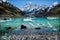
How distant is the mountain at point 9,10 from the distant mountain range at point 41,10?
11 cm

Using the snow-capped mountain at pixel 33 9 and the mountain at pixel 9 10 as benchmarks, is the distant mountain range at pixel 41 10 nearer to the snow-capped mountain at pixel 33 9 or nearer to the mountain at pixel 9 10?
the snow-capped mountain at pixel 33 9

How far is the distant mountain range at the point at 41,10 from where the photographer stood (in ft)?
5.95

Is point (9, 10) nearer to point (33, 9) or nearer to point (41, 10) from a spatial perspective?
point (33, 9)

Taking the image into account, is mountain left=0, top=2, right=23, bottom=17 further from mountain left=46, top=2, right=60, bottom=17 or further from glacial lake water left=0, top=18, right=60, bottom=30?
mountain left=46, top=2, right=60, bottom=17

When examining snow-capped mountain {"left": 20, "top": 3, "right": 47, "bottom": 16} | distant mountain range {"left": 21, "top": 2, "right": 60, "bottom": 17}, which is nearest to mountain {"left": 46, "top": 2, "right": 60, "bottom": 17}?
distant mountain range {"left": 21, "top": 2, "right": 60, "bottom": 17}

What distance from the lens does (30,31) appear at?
177cm

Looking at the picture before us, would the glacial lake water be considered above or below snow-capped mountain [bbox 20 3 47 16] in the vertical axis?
below

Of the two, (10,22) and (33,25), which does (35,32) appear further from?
(10,22)

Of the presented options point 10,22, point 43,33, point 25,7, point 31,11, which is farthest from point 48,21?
point 10,22

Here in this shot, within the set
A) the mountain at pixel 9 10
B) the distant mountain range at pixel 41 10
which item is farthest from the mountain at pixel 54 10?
the mountain at pixel 9 10

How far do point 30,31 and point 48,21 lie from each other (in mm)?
375

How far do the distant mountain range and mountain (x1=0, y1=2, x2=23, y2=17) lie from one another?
0.11 meters

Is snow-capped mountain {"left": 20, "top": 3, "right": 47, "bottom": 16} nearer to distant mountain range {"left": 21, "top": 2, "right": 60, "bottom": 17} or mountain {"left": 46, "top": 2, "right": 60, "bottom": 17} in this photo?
distant mountain range {"left": 21, "top": 2, "right": 60, "bottom": 17}

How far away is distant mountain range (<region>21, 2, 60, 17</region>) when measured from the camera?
1813 mm
